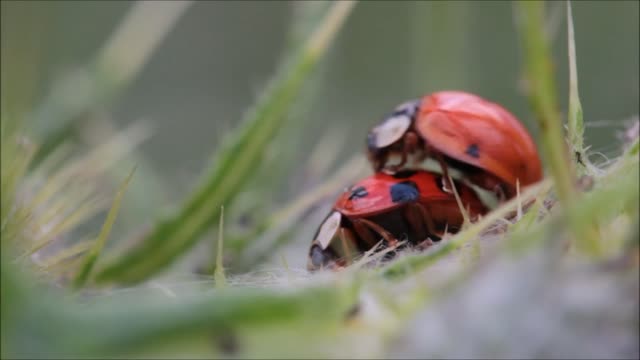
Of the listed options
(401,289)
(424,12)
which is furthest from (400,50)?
(401,289)

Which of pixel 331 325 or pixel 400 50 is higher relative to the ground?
pixel 331 325

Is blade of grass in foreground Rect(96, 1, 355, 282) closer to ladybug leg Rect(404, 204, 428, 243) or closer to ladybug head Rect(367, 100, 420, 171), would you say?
ladybug leg Rect(404, 204, 428, 243)

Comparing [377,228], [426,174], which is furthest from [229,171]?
[426,174]

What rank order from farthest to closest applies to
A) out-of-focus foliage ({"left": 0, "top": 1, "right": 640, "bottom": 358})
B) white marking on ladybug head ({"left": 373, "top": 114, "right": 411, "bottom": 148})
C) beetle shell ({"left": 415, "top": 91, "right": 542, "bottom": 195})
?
white marking on ladybug head ({"left": 373, "top": 114, "right": 411, "bottom": 148}) → beetle shell ({"left": 415, "top": 91, "right": 542, "bottom": 195}) → out-of-focus foliage ({"left": 0, "top": 1, "right": 640, "bottom": 358})

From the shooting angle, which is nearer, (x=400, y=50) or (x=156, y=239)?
(x=156, y=239)

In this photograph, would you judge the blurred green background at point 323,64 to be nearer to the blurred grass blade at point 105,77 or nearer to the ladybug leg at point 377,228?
the blurred grass blade at point 105,77

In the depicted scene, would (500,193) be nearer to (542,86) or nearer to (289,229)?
(289,229)

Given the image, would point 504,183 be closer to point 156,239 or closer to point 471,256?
point 156,239

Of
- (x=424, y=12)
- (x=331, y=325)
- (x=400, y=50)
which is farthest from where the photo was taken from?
(x=400, y=50)

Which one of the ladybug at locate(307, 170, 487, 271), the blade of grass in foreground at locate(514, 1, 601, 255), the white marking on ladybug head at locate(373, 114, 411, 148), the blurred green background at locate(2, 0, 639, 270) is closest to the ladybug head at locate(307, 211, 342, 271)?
the ladybug at locate(307, 170, 487, 271)
